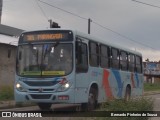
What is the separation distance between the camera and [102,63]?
1892cm

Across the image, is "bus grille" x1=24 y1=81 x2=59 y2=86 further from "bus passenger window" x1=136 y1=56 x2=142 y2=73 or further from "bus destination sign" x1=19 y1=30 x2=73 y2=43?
"bus passenger window" x1=136 y1=56 x2=142 y2=73

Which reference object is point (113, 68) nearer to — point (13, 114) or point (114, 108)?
point (13, 114)

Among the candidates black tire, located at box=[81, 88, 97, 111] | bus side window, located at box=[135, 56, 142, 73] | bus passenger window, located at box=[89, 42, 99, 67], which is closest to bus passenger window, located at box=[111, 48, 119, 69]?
bus passenger window, located at box=[89, 42, 99, 67]

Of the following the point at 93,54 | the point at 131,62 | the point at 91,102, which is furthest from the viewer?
the point at 131,62

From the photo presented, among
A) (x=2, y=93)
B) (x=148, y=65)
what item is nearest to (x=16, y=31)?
(x=2, y=93)

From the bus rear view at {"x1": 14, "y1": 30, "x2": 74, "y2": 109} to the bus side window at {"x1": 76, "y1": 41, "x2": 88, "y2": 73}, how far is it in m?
0.32

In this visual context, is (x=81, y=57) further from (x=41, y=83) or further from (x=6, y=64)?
(x=6, y=64)

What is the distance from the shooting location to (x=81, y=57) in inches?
641

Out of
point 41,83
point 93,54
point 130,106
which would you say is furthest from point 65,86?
point 130,106

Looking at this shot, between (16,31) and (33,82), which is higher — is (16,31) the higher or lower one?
the higher one

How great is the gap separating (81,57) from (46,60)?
1.33m

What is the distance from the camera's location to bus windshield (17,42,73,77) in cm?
1573

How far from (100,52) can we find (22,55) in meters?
3.71

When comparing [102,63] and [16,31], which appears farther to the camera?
[16,31]
